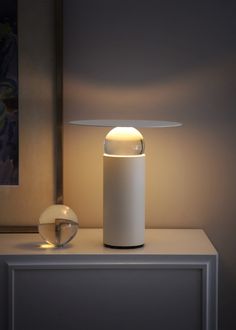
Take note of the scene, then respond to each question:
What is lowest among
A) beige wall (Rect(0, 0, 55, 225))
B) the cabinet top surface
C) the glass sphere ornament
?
the cabinet top surface

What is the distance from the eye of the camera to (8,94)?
4.60 feet

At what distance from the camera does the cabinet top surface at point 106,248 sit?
4.04ft

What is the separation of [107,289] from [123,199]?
20 cm

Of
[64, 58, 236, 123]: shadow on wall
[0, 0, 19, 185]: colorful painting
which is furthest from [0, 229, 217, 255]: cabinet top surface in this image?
[64, 58, 236, 123]: shadow on wall

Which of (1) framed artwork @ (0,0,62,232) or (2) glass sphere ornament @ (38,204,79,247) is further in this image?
(1) framed artwork @ (0,0,62,232)

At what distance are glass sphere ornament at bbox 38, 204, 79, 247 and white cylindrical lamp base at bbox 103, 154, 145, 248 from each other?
0.26 feet

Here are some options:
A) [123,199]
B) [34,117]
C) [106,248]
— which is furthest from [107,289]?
[34,117]

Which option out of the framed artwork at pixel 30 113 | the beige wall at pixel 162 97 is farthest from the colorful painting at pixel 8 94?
the beige wall at pixel 162 97

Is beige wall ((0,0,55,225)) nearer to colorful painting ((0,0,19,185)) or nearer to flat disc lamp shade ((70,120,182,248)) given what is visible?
colorful painting ((0,0,19,185))

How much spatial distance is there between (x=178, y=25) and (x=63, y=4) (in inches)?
11.4

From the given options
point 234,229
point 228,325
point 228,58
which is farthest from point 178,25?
point 228,325

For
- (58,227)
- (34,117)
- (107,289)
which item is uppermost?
A: (34,117)

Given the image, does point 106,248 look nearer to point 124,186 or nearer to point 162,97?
point 124,186

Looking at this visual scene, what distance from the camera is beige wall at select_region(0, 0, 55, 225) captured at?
139cm
